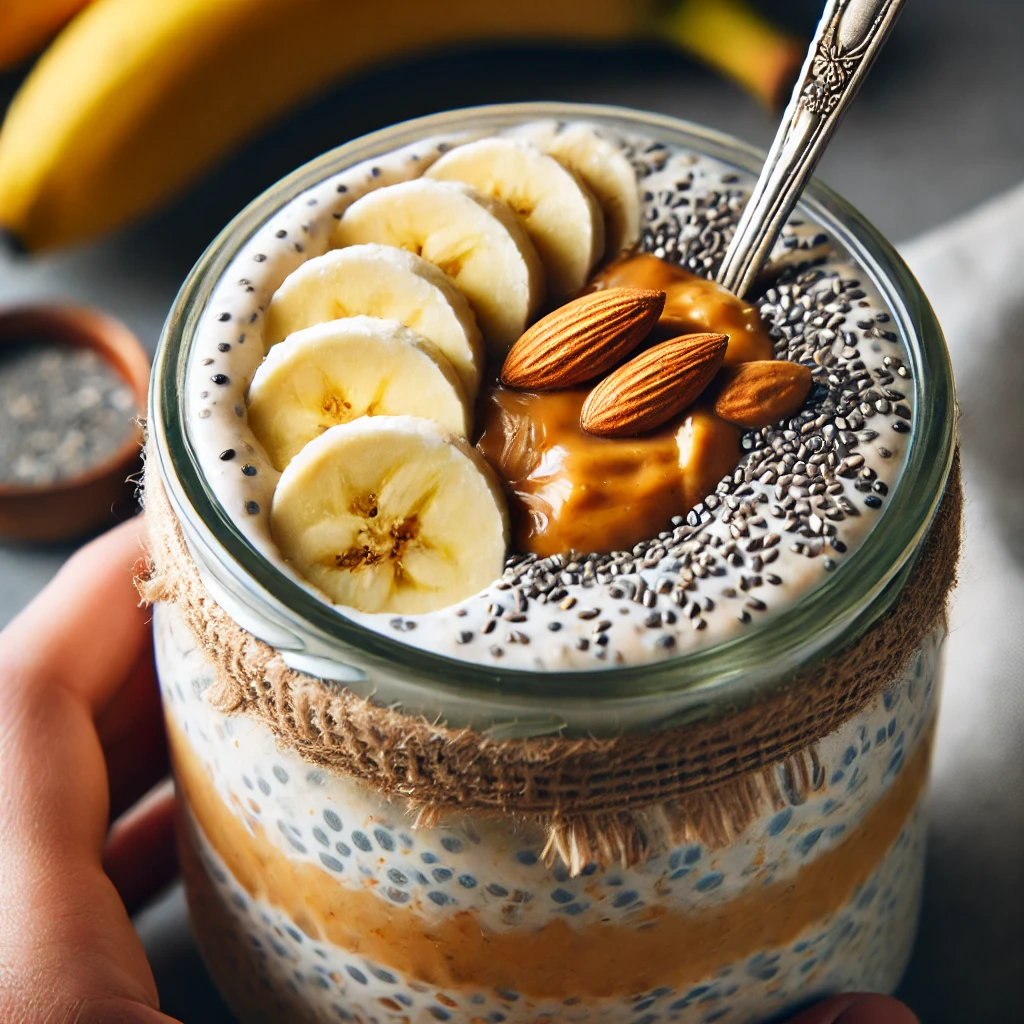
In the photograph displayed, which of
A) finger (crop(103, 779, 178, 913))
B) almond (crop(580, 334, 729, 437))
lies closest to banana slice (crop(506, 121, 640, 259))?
almond (crop(580, 334, 729, 437))

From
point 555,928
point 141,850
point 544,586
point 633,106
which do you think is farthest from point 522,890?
point 633,106

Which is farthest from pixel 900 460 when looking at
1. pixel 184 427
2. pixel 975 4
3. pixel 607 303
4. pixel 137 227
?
pixel 975 4

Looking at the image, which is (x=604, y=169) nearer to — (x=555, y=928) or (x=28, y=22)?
(x=555, y=928)

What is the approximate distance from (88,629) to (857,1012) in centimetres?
50

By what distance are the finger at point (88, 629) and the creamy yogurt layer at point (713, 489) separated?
18 cm

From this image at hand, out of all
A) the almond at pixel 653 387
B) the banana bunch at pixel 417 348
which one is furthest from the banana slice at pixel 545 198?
the almond at pixel 653 387

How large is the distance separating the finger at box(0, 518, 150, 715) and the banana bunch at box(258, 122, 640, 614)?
204 mm

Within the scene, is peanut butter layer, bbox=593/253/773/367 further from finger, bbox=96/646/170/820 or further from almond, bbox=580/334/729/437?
finger, bbox=96/646/170/820

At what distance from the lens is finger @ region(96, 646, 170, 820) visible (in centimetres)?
86

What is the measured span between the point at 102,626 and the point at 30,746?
10 centimetres

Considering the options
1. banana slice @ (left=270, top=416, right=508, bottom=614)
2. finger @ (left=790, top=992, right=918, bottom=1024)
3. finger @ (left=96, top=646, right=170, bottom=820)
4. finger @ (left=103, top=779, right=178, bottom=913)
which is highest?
banana slice @ (left=270, top=416, right=508, bottom=614)

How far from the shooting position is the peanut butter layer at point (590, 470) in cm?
61

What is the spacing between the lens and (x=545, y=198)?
2.39 ft

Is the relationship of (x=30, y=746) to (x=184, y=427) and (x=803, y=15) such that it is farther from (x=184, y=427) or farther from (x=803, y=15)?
(x=803, y=15)
